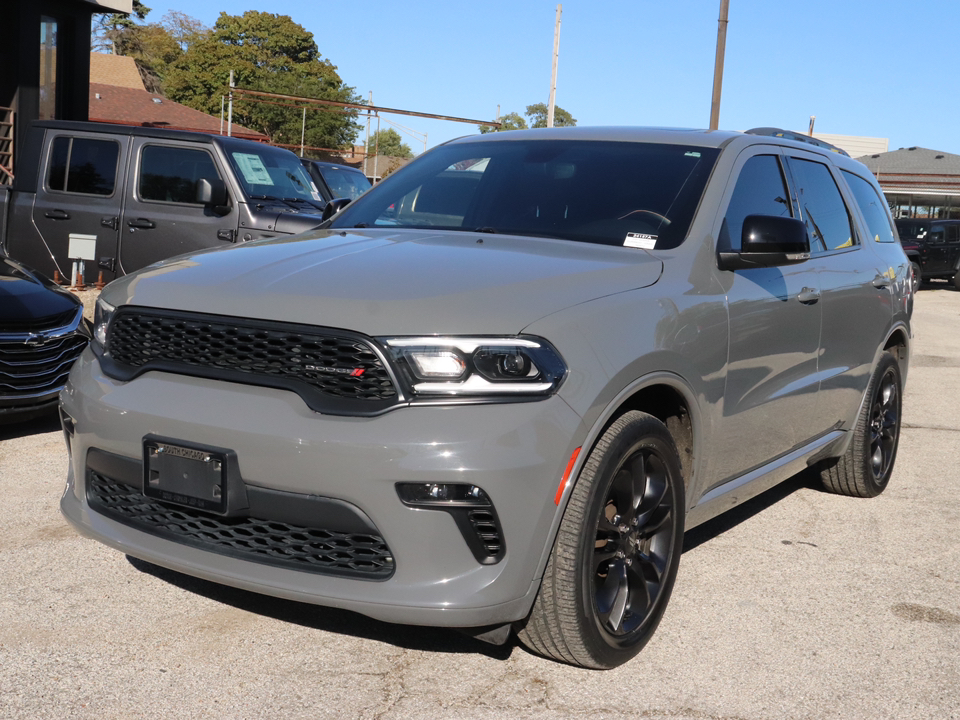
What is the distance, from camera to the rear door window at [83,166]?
941cm

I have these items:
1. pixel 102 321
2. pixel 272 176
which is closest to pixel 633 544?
pixel 102 321

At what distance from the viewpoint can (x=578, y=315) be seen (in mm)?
3051

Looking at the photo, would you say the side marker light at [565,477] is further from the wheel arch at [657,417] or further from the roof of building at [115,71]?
the roof of building at [115,71]

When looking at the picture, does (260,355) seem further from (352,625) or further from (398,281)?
(352,625)

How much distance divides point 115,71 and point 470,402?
2068 inches

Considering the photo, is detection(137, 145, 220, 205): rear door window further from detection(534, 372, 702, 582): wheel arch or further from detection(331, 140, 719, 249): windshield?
detection(534, 372, 702, 582): wheel arch

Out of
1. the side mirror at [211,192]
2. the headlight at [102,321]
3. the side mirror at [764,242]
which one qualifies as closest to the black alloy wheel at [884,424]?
the side mirror at [764,242]

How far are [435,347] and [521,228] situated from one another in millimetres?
1368

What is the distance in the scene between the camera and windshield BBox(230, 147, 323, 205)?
952cm

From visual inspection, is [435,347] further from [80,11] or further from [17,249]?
[80,11]

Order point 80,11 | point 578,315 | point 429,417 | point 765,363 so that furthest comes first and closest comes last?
point 80,11
point 765,363
point 578,315
point 429,417

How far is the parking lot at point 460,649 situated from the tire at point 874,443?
74 cm

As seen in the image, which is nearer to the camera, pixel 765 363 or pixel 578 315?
pixel 578 315

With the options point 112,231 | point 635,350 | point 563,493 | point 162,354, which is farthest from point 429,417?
point 112,231
